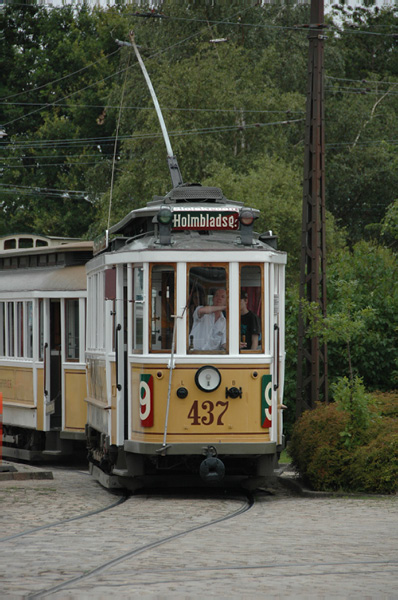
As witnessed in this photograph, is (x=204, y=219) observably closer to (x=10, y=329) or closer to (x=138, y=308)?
(x=138, y=308)

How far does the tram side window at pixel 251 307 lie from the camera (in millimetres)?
13633

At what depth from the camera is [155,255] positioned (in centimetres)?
1351

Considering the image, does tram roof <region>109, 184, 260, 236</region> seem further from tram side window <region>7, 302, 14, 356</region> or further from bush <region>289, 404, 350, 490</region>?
tram side window <region>7, 302, 14, 356</region>

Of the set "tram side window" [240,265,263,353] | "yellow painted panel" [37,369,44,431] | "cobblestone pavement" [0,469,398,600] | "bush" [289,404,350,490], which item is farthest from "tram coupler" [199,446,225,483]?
"yellow painted panel" [37,369,44,431]

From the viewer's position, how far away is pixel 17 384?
20.8 metres

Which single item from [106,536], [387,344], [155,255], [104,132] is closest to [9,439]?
[387,344]

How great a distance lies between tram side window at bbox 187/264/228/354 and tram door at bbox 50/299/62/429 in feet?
21.2

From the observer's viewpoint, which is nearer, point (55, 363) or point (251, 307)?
point (251, 307)

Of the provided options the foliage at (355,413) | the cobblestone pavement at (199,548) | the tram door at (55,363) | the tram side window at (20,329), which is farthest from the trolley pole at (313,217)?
the tram side window at (20,329)

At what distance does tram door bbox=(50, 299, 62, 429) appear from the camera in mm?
19703

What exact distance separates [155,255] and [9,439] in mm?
9130

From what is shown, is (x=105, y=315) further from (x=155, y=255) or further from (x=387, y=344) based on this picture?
(x=387, y=344)

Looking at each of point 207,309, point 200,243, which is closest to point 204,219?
point 200,243

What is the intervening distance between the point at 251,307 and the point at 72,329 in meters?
6.20
